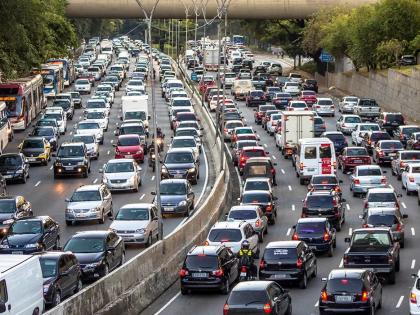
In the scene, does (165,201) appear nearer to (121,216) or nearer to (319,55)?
(121,216)

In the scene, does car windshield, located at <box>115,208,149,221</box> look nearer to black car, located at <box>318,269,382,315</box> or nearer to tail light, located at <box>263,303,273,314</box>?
black car, located at <box>318,269,382,315</box>

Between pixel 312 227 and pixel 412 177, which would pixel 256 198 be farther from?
pixel 412 177

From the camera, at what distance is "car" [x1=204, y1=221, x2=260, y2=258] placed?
1673 inches

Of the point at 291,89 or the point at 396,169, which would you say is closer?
the point at 396,169

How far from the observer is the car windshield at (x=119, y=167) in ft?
196

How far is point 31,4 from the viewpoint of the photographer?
2936 inches

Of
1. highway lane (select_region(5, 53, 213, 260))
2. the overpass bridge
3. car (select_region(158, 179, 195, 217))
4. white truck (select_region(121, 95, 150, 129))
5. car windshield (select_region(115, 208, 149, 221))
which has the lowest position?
highway lane (select_region(5, 53, 213, 260))

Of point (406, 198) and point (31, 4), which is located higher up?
point (31, 4)

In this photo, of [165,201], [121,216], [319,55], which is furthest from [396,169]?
[319,55]

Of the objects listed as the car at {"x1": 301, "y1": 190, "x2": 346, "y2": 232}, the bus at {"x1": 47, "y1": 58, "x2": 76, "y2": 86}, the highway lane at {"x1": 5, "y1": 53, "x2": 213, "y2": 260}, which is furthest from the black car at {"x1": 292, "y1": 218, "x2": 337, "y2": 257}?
the bus at {"x1": 47, "y1": 58, "x2": 76, "y2": 86}

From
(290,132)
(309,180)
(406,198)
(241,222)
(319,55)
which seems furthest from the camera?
(319,55)

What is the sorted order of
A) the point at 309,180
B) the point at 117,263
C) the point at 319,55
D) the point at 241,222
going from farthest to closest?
the point at 319,55 < the point at 309,180 < the point at 241,222 < the point at 117,263

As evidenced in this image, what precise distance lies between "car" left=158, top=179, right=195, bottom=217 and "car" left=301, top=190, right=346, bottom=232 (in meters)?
4.74

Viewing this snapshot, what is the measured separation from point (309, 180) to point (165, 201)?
41.6ft
